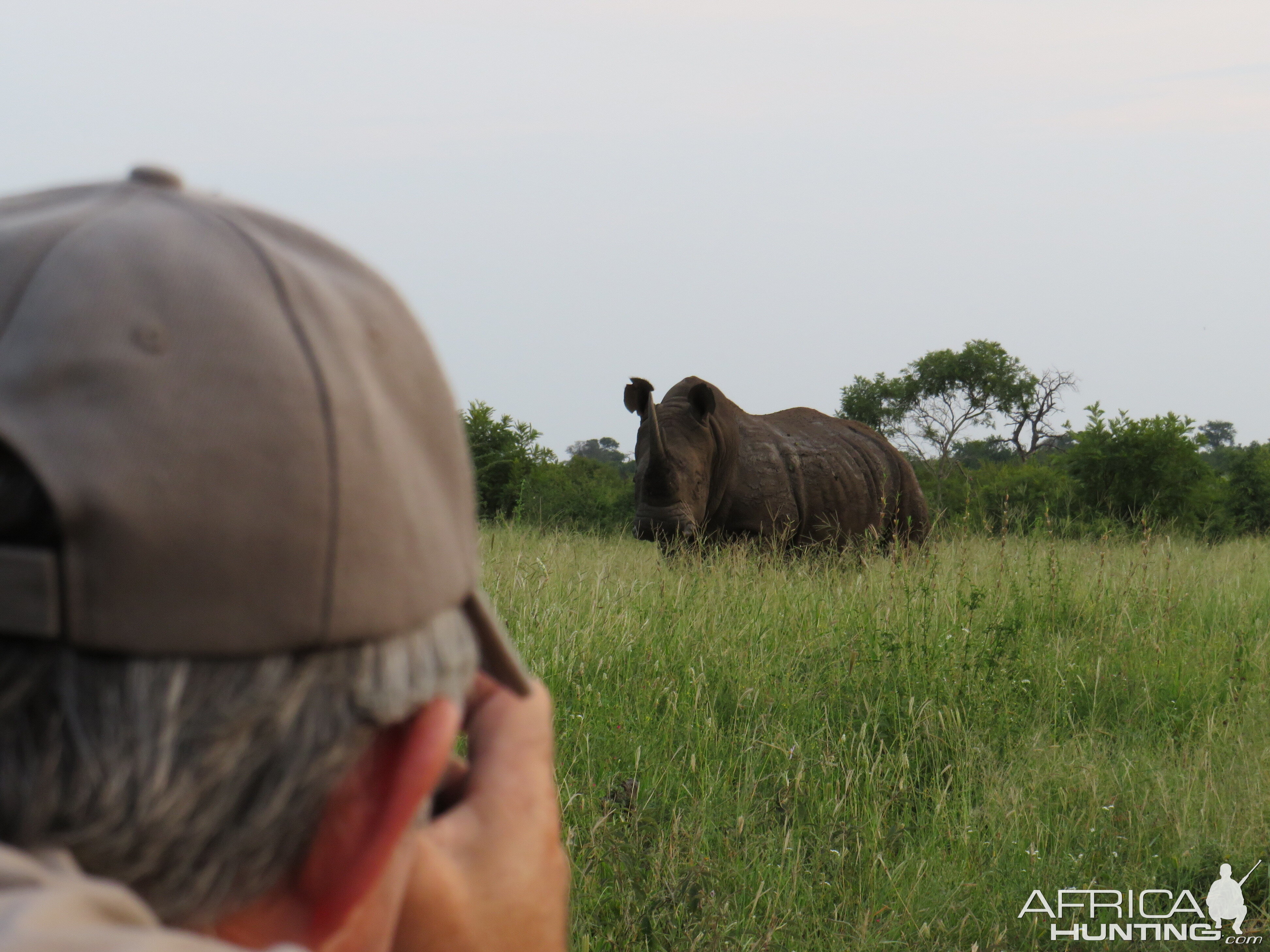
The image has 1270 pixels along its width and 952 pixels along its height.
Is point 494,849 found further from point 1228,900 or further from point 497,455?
point 497,455

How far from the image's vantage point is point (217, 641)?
0.72 meters

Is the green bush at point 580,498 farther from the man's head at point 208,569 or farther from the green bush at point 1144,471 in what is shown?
the man's head at point 208,569

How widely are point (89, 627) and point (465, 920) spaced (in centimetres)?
52

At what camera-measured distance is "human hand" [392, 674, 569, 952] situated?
1020 millimetres

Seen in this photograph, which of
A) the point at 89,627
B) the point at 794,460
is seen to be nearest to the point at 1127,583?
the point at 794,460

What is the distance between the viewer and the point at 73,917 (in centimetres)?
59

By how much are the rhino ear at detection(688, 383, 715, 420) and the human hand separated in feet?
25.3

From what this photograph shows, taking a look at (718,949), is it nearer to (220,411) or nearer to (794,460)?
(220,411)

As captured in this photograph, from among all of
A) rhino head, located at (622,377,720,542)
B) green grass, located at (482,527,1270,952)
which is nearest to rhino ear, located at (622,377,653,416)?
rhino head, located at (622,377,720,542)

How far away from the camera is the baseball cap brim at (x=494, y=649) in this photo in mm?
963

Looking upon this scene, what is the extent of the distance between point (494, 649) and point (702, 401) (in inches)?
312

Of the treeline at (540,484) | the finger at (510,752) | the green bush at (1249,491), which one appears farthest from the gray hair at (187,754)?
the green bush at (1249,491)

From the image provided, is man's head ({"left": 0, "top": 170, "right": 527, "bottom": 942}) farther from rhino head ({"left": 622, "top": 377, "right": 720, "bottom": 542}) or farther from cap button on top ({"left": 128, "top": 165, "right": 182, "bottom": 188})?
rhino head ({"left": 622, "top": 377, "right": 720, "bottom": 542})

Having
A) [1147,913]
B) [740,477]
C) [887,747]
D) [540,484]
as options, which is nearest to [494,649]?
[1147,913]
